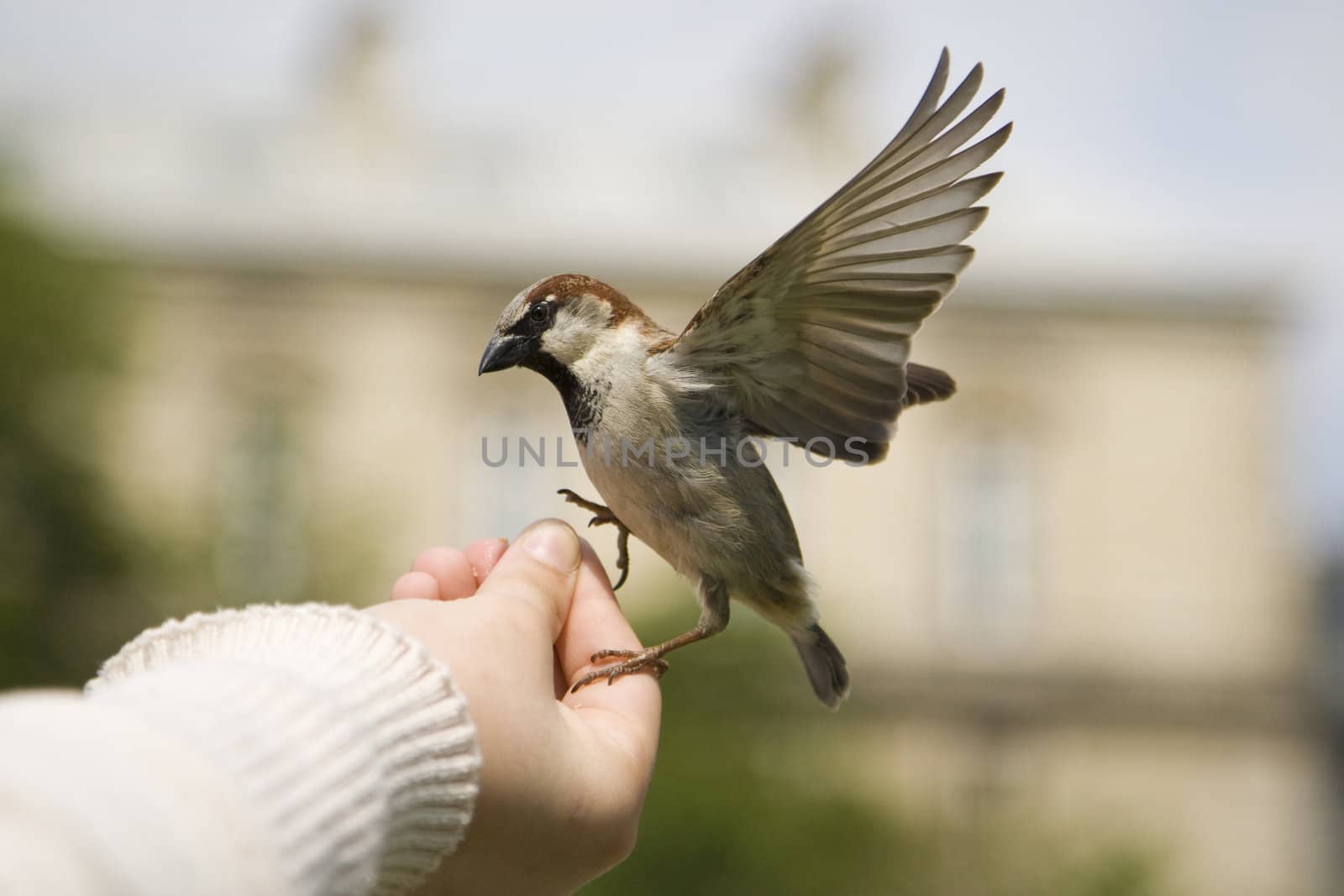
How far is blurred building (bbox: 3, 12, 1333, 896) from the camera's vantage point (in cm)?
1852

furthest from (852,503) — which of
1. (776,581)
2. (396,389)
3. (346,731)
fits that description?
(346,731)

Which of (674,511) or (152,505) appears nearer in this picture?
(674,511)

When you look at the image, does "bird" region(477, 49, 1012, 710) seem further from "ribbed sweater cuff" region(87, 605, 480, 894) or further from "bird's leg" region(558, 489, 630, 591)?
"ribbed sweater cuff" region(87, 605, 480, 894)

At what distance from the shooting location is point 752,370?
8.68 feet

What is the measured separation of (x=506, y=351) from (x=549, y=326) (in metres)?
0.09

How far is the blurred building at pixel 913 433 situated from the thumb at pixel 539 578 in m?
15.6

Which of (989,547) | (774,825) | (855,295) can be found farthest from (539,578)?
(989,547)

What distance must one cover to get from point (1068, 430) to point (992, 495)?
4.44 feet

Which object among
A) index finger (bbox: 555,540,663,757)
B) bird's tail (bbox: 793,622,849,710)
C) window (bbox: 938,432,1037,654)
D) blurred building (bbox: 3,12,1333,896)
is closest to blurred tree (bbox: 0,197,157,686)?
blurred building (bbox: 3,12,1333,896)

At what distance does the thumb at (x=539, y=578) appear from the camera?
1.92m

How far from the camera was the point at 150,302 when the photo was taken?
57.8 ft

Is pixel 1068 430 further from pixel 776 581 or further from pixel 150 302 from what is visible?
pixel 776 581

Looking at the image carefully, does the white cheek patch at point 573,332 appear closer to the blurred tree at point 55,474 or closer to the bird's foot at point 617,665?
the bird's foot at point 617,665

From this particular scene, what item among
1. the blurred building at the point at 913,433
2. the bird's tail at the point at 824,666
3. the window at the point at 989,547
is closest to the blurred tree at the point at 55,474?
the blurred building at the point at 913,433
